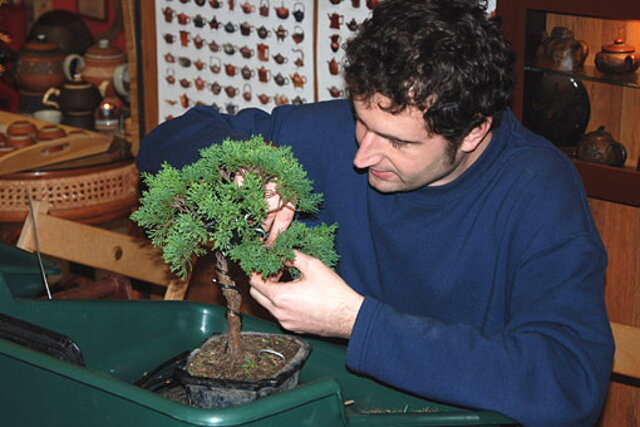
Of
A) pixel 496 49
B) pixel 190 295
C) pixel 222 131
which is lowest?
pixel 190 295

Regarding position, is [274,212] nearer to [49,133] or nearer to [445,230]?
[445,230]

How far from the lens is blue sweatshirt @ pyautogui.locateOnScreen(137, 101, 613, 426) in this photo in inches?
47.6

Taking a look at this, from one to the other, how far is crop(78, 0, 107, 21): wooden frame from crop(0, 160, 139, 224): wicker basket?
1814 mm

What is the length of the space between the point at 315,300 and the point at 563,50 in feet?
4.19

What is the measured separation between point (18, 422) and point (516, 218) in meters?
0.78

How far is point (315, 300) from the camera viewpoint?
4.12ft

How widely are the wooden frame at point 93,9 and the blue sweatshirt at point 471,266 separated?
9.08 ft

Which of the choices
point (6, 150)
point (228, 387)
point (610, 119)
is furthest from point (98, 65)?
point (228, 387)

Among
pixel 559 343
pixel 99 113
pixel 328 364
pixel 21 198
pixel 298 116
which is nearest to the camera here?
pixel 559 343

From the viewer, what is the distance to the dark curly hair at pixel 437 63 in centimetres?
134

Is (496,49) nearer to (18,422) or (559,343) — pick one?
(559,343)

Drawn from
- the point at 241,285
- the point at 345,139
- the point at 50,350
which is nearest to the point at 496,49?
the point at 345,139

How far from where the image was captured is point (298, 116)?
5.84ft

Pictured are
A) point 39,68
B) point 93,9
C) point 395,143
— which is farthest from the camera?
point 93,9
